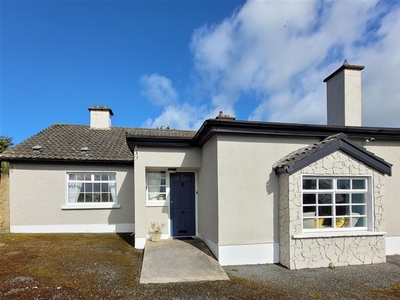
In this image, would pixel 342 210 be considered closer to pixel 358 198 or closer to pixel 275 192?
pixel 358 198

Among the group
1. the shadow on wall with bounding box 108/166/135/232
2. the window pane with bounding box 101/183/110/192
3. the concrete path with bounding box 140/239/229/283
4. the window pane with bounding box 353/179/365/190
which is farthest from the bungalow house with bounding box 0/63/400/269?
the shadow on wall with bounding box 108/166/135/232

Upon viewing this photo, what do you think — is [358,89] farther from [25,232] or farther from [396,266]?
[25,232]

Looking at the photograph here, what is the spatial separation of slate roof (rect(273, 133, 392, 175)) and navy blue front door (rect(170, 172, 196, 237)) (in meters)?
4.17

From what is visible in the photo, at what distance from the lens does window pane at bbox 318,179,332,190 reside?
8180mm

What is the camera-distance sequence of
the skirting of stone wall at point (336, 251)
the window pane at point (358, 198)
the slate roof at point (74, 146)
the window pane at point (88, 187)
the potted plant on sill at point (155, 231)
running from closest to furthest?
1. the skirting of stone wall at point (336, 251)
2. the window pane at point (358, 198)
3. the potted plant on sill at point (155, 231)
4. the slate roof at point (74, 146)
5. the window pane at point (88, 187)

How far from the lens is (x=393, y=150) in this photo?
31.4 ft

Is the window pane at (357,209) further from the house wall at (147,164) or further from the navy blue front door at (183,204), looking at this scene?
the navy blue front door at (183,204)

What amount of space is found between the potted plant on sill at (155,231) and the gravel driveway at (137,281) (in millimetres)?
1102

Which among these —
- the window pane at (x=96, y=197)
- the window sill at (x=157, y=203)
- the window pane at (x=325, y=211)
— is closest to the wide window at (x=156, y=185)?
the window sill at (x=157, y=203)

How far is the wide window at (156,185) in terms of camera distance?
11.0 meters

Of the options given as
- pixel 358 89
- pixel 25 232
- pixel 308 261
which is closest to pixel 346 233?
pixel 308 261

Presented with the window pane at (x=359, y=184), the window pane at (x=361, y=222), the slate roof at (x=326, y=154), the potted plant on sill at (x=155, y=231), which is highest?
the slate roof at (x=326, y=154)

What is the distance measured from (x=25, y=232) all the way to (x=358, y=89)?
52.6ft

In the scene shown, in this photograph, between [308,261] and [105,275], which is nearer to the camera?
[105,275]
